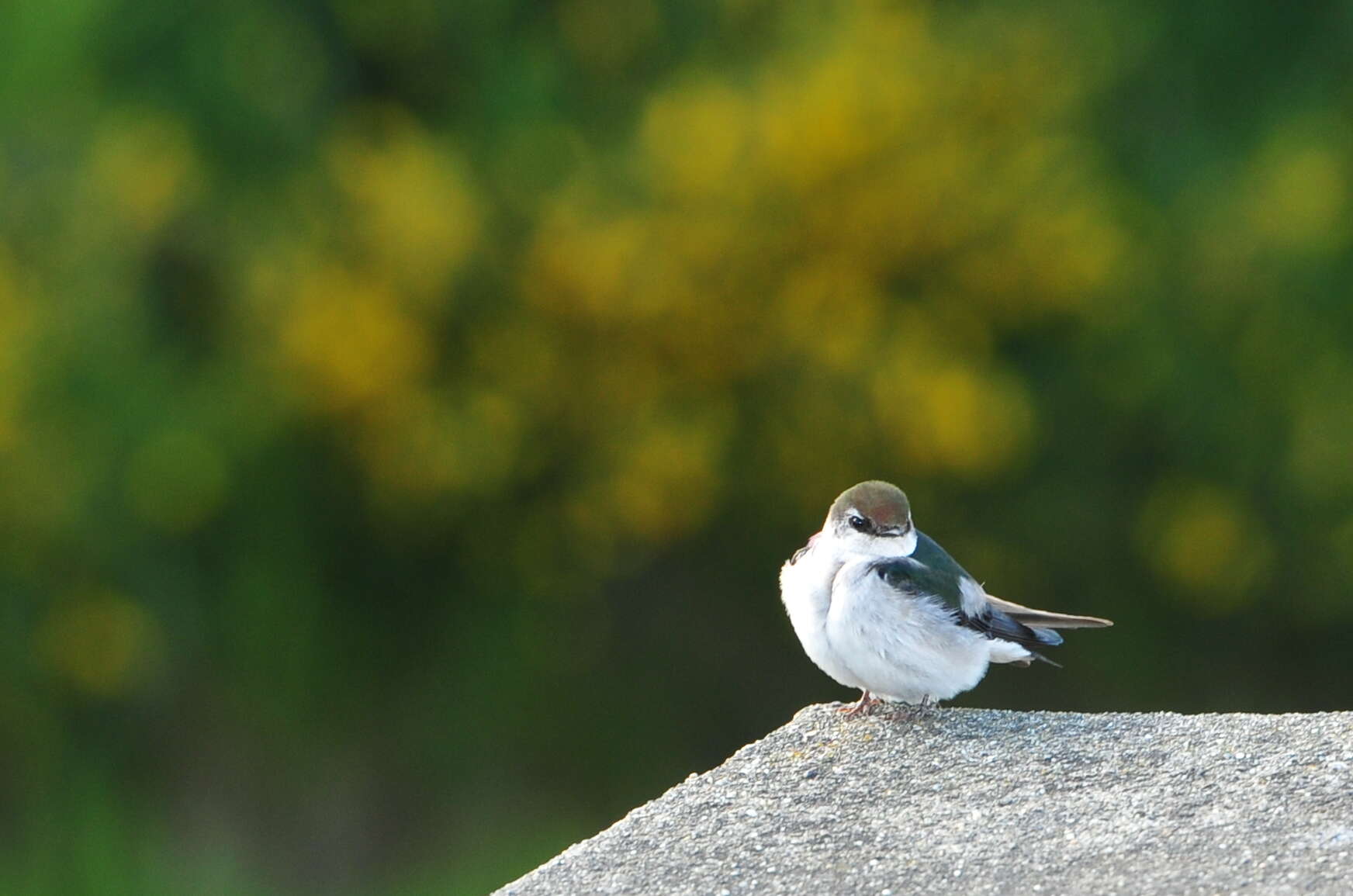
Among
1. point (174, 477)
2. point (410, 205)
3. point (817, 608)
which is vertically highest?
point (410, 205)

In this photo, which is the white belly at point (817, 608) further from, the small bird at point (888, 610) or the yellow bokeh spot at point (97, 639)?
the yellow bokeh spot at point (97, 639)

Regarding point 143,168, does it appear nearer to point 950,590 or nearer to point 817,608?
point 817,608

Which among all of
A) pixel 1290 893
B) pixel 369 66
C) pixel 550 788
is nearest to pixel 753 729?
pixel 550 788

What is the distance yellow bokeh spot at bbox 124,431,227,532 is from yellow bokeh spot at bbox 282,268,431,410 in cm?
56

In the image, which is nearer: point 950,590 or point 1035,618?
point 950,590

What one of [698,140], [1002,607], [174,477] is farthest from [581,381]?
[1002,607]

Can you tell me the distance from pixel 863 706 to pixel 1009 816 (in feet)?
3.31

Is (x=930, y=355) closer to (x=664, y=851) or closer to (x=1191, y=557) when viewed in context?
(x=1191, y=557)

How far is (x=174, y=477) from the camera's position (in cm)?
830

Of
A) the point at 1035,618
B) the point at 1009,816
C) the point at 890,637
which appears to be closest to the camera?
the point at 1009,816

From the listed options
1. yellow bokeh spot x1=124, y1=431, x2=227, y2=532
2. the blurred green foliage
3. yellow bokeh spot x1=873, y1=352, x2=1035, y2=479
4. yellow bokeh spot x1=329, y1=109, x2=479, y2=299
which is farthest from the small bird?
yellow bokeh spot x1=124, y1=431, x2=227, y2=532

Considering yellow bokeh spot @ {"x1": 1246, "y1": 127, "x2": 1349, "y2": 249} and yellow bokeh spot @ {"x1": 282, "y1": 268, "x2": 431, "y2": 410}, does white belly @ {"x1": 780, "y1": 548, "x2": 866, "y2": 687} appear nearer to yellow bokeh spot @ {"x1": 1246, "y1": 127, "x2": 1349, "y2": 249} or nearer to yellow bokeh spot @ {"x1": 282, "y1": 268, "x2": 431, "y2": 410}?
yellow bokeh spot @ {"x1": 282, "y1": 268, "x2": 431, "y2": 410}

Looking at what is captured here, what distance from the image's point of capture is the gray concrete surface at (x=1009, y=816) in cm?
347

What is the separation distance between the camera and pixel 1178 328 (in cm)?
880
